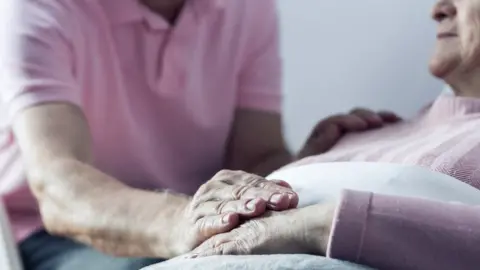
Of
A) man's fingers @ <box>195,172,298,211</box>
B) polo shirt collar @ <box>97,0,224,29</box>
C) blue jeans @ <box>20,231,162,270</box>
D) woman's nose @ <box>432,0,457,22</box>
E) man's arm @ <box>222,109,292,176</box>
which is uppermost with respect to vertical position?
woman's nose @ <box>432,0,457,22</box>

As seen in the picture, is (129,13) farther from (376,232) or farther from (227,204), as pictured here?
(376,232)

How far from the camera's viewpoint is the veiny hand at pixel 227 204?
2.08 feet

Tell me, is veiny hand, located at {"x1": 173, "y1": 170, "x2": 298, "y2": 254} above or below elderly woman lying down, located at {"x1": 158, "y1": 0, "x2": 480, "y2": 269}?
below

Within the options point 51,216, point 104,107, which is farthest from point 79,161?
point 104,107

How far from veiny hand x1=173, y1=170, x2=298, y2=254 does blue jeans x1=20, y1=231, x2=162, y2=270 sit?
19 cm

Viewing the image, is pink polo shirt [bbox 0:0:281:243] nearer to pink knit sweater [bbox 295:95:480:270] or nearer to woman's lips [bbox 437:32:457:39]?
woman's lips [bbox 437:32:457:39]

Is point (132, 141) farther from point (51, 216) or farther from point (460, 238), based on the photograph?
point (460, 238)

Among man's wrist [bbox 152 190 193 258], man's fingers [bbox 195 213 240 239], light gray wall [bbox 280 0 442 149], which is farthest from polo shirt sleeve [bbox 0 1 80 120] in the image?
light gray wall [bbox 280 0 442 149]

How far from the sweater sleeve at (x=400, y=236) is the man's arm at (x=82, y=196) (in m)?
0.25

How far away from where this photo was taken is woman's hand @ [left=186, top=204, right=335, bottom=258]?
1.87ft

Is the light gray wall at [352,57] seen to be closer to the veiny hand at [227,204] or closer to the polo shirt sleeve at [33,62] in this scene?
the polo shirt sleeve at [33,62]

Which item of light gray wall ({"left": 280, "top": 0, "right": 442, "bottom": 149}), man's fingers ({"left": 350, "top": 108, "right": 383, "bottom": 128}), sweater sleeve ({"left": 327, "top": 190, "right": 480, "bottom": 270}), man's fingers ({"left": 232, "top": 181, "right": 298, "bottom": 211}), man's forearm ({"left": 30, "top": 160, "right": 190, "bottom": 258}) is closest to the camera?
sweater sleeve ({"left": 327, "top": 190, "right": 480, "bottom": 270})

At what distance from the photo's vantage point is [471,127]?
954 millimetres

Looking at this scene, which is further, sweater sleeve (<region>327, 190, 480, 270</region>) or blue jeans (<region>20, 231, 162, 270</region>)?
blue jeans (<region>20, 231, 162, 270</region>)
